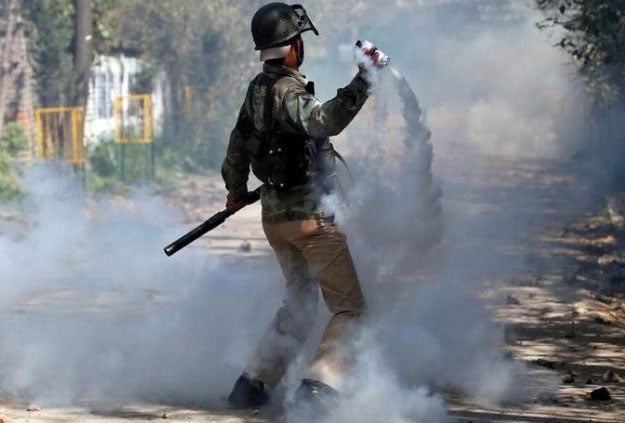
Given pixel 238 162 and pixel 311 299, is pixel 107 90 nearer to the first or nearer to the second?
pixel 238 162

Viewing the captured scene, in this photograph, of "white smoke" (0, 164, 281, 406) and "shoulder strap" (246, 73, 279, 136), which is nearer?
"shoulder strap" (246, 73, 279, 136)

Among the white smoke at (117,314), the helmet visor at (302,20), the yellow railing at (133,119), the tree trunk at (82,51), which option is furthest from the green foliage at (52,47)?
the helmet visor at (302,20)

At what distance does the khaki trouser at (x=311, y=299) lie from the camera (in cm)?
627

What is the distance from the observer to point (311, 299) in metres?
6.64

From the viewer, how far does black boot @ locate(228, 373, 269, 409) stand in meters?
6.62

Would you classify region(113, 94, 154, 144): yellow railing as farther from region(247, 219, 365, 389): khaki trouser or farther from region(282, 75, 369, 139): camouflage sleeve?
region(282, 75, 369, 139): camouflage sleeve

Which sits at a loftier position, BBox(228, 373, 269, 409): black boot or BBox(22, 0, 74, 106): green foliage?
BBox(22, 0, 74, 106): green foliage

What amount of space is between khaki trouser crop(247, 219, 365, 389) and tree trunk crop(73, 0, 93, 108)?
17220 millimetres

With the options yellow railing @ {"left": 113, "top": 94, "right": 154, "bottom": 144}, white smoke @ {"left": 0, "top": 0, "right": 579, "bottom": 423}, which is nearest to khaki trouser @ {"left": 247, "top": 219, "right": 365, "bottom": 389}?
white smoke @ {"left": 0, "top": 0, "right": 579, "bottom": 423}

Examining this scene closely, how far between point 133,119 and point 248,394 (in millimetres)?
21130

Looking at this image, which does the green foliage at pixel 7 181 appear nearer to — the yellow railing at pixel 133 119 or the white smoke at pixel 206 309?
the white smoke at pixel 206 309

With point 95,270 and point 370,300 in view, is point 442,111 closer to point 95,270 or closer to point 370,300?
point 95,270

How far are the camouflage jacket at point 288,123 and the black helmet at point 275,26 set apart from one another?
117mm

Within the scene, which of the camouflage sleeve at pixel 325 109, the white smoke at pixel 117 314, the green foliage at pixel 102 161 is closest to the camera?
the camouflage sleeve at pixel 325 109
